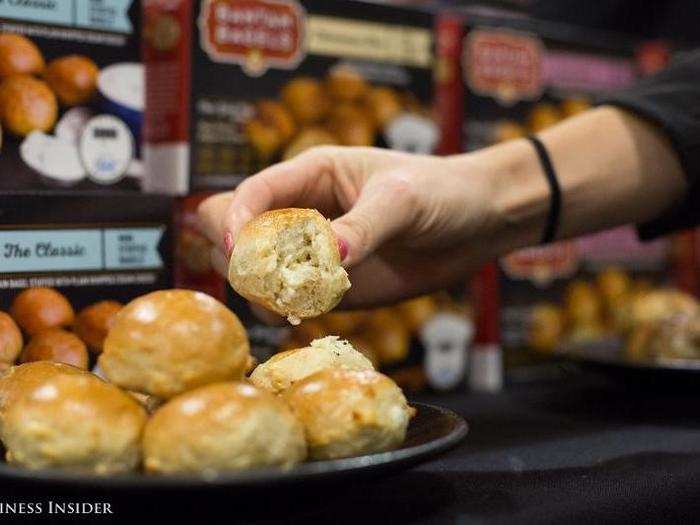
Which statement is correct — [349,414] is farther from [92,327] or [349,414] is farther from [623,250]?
[623,250]

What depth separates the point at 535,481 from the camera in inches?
37.9

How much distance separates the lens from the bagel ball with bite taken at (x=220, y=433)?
0.69 m

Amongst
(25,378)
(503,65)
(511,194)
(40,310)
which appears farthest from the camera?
(503,65)

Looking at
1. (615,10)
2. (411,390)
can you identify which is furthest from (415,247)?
(615,10)

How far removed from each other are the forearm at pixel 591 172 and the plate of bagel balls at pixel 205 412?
60 cm

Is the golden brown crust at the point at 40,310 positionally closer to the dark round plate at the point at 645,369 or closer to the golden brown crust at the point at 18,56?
the golden brown crust at the point at 18,56

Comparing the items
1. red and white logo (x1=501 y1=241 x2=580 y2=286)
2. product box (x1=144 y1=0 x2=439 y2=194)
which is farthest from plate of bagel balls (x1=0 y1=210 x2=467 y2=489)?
red and white logo (x1=501 y1=241 x2=580 y2=286)

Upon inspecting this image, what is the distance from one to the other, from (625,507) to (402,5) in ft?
3.11

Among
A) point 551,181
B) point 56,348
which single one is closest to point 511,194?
point 551,181

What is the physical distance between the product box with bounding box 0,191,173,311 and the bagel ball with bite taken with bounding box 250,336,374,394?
32 cm

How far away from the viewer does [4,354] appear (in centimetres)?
107

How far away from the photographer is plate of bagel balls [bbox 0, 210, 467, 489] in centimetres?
69

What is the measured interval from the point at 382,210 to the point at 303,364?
279 millimetres

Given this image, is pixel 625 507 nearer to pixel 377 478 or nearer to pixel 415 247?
pixel 377 478
